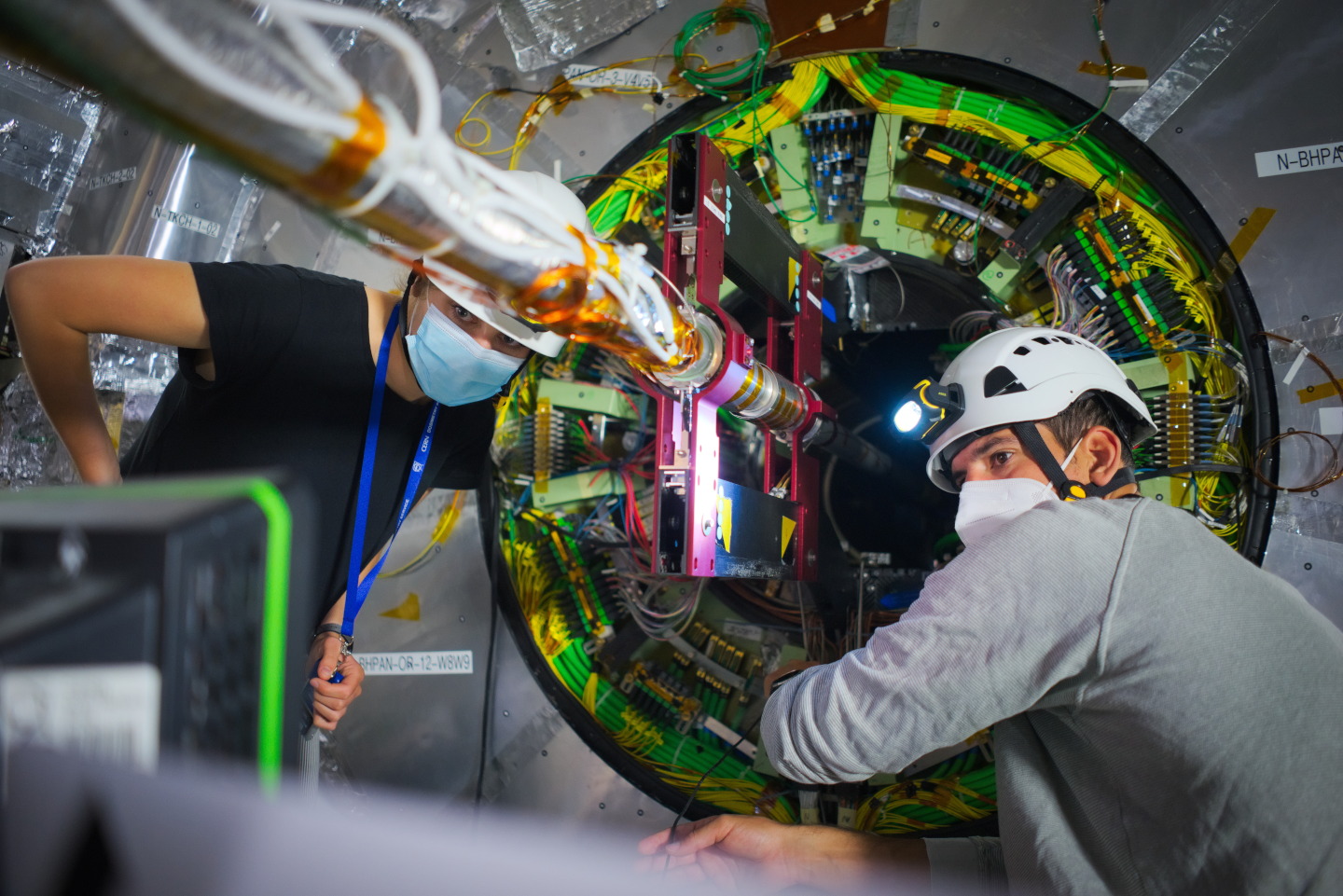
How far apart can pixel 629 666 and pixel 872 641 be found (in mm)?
1240

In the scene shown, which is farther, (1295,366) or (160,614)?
(1295,366)

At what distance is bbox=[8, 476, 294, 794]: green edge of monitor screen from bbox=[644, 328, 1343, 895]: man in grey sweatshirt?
3.35 ft

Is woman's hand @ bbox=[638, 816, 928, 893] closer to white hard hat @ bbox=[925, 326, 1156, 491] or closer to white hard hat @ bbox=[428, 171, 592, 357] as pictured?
white hard hat @ bbox=[925, 326, 1156, 491]

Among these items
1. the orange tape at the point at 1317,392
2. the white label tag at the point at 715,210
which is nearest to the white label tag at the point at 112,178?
the white label tag at the point at 715,210

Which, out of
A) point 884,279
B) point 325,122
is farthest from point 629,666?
point 325,122

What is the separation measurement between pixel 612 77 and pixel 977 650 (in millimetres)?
1909

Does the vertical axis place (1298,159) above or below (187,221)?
above

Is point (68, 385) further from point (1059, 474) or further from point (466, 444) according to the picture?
point (1059, 474)

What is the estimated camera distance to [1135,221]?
1.94 meters

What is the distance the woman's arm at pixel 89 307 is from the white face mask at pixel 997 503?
1.45m

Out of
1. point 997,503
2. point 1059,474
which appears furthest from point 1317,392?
point 997,503

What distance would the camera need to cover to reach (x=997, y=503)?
1.55 metres

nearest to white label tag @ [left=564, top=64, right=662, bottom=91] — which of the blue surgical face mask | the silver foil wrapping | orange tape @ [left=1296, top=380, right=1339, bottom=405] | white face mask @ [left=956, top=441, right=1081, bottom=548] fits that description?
the silver foil wrapping

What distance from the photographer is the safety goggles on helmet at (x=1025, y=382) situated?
1.64m
